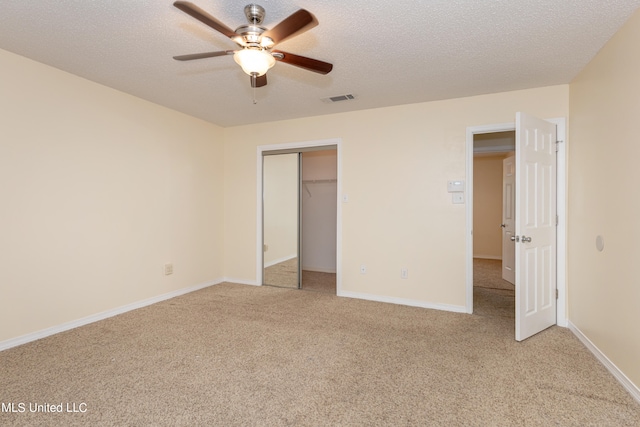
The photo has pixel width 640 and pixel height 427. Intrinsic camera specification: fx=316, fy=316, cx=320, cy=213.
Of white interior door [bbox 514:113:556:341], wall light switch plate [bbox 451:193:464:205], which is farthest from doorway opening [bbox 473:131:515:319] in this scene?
wall light switch plate [bbox 451:193:464:205]

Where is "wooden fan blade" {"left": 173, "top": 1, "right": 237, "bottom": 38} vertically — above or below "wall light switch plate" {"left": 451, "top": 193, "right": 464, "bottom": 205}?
above

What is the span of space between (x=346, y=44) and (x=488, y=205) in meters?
6.12

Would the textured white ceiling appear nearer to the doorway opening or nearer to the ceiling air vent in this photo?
the ceiling air vent

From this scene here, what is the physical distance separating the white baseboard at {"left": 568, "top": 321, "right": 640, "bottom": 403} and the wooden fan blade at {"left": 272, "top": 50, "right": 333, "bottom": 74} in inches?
110

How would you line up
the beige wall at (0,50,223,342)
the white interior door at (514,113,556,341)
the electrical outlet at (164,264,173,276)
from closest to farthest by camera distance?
the beige wall at (0,50,223,342)
the white interior door at (514,113,556,341)
the electrical outlet at (164,264,173,276)

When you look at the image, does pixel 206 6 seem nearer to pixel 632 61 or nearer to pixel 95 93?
pixel 95 93

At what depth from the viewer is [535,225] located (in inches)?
116

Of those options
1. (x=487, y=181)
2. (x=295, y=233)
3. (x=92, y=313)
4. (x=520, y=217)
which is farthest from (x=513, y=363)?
(x=487, y=181)

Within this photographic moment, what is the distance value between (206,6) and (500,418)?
3.00 meters

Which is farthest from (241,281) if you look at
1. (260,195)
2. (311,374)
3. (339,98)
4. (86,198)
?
(339,98)

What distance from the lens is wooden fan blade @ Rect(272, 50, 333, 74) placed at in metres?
1.96

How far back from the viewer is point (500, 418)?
178 centimetres

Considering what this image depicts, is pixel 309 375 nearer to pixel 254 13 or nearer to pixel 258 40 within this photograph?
pixel 258 40

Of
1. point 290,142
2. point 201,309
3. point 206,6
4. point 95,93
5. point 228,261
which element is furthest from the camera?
point 228,261
